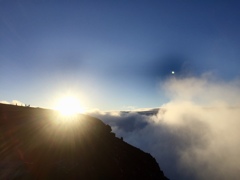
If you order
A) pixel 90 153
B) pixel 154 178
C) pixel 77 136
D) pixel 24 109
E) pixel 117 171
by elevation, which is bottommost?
pixel 154 178

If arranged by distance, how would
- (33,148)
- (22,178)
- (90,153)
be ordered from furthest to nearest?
(90,153) < (33,148) < (22,178)

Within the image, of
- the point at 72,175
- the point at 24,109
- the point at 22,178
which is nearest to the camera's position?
the point at 22,178

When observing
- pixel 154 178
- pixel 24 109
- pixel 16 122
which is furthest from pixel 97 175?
pixel 154 178

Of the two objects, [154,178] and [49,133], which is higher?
[49,133]

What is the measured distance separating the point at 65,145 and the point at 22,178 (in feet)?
34.5

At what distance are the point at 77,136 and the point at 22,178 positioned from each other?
648 inches

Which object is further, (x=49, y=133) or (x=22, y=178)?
(x=49, y=133)

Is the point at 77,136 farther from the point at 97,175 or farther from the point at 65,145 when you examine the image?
the point at 97,175

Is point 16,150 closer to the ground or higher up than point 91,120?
closer to the ground

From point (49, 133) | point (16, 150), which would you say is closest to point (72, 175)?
point (16, 150)

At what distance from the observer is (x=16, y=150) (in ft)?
105

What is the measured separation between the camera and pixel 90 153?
39.8 m

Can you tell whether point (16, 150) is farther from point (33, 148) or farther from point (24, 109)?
point (24, 109)

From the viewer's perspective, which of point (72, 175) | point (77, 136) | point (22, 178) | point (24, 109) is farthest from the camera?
point (24, 109)
